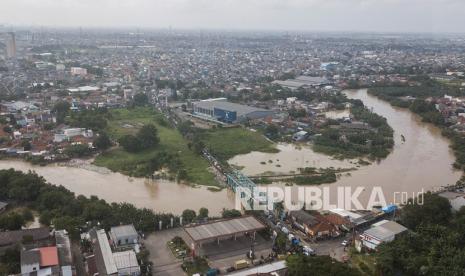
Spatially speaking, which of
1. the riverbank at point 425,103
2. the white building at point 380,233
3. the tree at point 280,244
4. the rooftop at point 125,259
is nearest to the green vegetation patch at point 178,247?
the rooftop at point 125,259

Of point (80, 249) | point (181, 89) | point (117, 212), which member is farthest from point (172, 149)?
point (181, 89)

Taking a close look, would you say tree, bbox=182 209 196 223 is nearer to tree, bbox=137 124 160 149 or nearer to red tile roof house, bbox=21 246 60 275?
red tile roof house, bbox=21 246 60 275

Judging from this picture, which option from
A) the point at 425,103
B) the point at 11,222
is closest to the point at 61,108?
the point at 11,222

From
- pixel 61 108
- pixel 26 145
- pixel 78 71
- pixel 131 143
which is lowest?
pixel 26 145

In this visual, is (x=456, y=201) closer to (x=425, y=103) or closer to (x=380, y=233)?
(x=380, y=233)

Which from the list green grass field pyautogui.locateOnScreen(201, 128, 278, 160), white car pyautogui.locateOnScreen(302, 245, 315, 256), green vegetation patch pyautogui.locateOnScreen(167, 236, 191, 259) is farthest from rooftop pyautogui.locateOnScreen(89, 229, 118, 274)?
green grass field pyautogui.locateOnScreen(201, 128, 278, 160)

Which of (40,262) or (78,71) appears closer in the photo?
(40,262)

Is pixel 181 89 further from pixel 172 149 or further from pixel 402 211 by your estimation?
pixel 402 211
